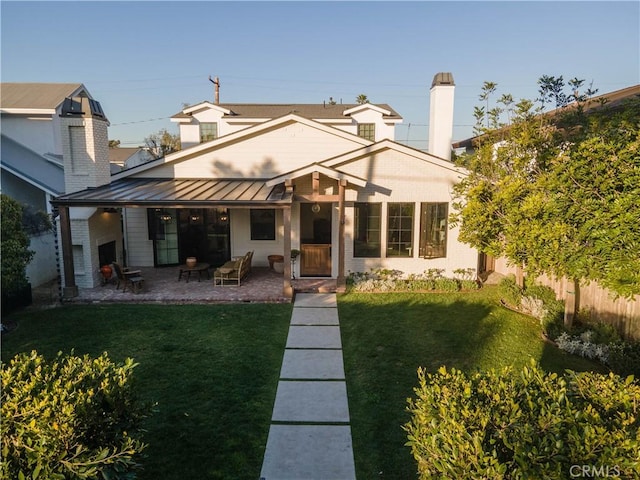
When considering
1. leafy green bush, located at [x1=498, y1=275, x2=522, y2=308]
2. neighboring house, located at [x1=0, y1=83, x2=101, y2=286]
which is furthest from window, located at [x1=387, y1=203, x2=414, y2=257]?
neighboring house, located at [x1=0, y1=83, x2=101, y2=286]

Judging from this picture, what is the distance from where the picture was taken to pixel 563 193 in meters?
6.57

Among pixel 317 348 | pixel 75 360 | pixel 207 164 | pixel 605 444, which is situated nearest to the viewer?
pixel 605 444

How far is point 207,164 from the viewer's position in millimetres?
14984

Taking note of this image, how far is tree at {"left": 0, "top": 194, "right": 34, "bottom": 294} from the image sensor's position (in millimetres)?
9055

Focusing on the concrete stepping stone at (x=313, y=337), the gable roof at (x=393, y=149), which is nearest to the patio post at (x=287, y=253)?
the concrete stepping stone at (x=313, y=337)

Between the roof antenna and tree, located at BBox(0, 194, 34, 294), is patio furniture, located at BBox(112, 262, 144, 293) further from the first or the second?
the roof antenna

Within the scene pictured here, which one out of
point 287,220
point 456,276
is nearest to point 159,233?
point 287,220

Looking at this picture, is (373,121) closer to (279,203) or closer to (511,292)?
(279,203)

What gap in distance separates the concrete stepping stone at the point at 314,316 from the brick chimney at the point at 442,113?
850 centimetres

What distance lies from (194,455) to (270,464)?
96 cm

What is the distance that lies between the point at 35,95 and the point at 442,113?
75.0 feet

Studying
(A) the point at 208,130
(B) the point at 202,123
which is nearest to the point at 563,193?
(A) the point at 208,130

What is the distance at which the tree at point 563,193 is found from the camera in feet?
18.1

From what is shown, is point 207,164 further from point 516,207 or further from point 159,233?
point 516,207
